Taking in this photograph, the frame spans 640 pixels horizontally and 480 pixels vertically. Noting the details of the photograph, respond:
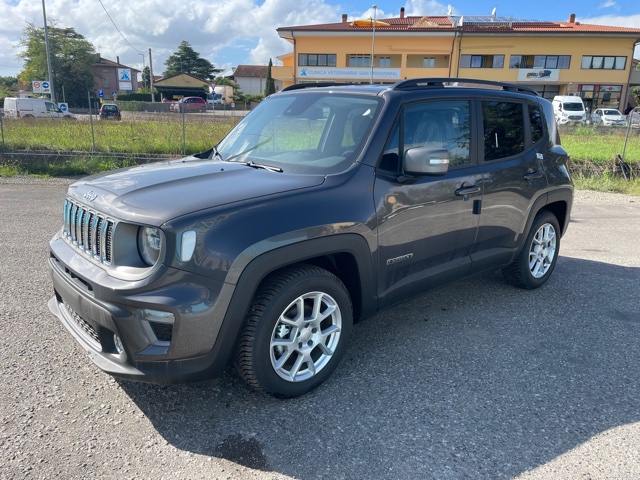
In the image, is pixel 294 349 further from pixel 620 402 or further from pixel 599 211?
pixel 599 211

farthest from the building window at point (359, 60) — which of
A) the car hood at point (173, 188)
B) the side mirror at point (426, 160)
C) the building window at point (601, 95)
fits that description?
the car hood at point (173, 188)

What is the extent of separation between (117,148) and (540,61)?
44.9 meters

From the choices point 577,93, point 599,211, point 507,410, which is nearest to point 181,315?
point 507,410

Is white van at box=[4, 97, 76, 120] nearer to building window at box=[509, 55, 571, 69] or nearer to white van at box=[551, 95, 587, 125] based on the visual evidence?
white van at box=[551, 95, 587, 125]

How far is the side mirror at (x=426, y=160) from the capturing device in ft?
10.3

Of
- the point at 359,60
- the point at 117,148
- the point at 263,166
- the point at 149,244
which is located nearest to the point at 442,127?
the point at 263,166

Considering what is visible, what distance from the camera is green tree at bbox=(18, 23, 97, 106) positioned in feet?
199

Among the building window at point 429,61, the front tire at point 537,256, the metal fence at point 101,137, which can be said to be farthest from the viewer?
the building window at point 429,61

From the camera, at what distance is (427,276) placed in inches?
143

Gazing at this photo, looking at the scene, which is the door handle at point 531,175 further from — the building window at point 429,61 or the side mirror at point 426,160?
the building window at point 429,61

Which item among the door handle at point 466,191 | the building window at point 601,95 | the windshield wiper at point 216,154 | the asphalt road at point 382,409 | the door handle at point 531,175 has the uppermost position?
the building window at point 601,95

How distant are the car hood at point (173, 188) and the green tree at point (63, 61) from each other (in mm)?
66314

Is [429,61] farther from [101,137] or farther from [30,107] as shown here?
[101,137]

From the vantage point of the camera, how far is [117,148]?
13125 millimetres
